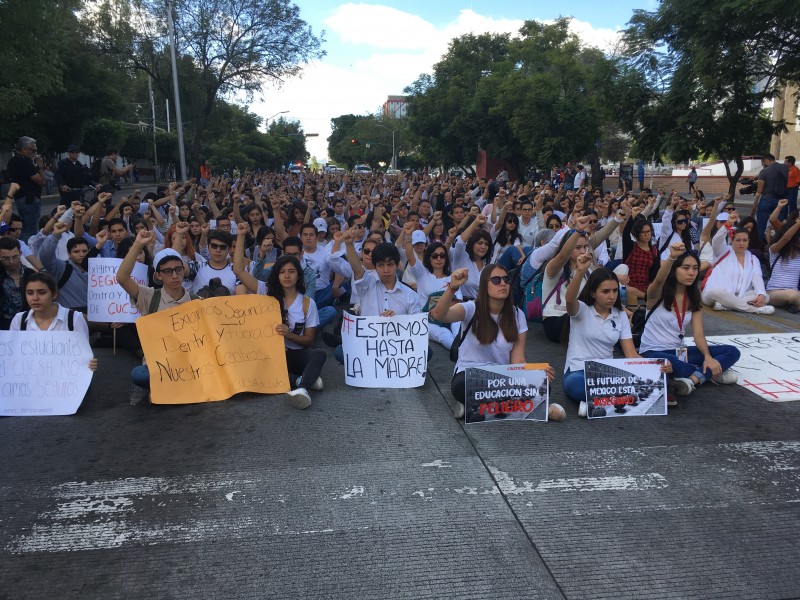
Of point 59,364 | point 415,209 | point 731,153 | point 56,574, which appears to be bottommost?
point 56,574

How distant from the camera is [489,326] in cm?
523

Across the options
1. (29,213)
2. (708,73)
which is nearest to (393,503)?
(29,213)

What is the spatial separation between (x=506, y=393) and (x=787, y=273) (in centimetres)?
644

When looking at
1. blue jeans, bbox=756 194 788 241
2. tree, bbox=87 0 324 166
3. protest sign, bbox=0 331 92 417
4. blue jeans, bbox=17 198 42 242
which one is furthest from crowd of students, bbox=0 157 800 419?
tree, bbox=87 0 324 166

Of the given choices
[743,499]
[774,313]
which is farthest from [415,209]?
[743,499]

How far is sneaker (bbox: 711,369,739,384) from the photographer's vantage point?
6.11 metres

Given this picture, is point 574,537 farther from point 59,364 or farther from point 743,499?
point 59,364

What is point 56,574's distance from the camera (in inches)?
129

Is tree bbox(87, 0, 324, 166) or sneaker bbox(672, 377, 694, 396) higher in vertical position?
tree bbox(87, 0, 324, 166)

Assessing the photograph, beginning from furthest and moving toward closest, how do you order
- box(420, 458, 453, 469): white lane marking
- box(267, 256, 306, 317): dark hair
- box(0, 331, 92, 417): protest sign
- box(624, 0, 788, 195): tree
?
1. box(624, 0, 788, 195): tree
2. box(267, 256, 306, 317): dark hair
3. box(0, 331, 92, 417): protest sign
4. box(420, 458, 453, 469): white lane marking

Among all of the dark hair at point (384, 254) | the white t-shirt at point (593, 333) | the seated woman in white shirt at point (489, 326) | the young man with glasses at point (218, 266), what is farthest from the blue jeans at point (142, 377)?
the white t-shirt at point (593, 333)

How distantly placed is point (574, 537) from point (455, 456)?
3.84ft

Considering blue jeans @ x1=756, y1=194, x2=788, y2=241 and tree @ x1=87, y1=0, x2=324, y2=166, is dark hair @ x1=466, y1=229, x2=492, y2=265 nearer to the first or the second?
blue jeans @ x1=756, y1=194, x2=788, y2=241

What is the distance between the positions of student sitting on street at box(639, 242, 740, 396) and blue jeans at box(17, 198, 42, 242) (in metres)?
9.60
